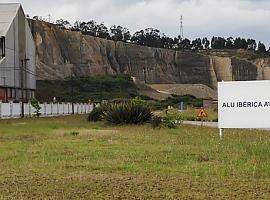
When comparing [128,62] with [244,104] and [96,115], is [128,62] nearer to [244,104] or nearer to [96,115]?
[96,115]

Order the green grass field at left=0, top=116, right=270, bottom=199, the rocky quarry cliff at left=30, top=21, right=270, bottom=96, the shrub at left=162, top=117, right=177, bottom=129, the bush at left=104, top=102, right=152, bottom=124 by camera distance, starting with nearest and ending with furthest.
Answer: the green grass field at left=0, top=116, right=270, bottom=199, the shrub at left=162, top=117, right=177, bottom=129, the bush at left=104, top=102, right=152, bottom=124, the rocky quarry cliff at left=30, top=21, right=270, bottom=96

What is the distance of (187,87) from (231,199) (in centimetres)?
13906

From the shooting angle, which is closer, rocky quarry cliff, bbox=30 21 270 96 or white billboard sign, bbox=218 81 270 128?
white billboard sign, bbox=218 81 270 128

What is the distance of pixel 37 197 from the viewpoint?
9203 mm

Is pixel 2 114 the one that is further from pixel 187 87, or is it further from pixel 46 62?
pixel 187 87

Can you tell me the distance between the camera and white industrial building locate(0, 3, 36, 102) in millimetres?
74312

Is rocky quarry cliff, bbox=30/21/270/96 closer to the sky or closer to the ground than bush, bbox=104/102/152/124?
closer to the sky

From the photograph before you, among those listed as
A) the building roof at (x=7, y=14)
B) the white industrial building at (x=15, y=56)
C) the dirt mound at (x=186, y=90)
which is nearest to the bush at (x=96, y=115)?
the white industrial building at (x=15, y=56)

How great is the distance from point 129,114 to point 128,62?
12321cm

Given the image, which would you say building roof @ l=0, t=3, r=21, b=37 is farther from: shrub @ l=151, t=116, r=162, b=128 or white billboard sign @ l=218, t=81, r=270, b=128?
white billboard sign @ l=218, t=81, r=270, b=128

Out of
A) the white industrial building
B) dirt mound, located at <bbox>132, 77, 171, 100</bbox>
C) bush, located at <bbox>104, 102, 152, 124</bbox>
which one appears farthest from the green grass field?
dirt mound, located at <bbox>132, 77, 171, 100</bbox>

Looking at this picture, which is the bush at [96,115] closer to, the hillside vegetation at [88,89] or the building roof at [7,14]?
the building roof at [7,14]

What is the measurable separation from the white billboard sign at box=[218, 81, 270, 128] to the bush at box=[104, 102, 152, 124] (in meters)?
12.8

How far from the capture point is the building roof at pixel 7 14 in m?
76.1
